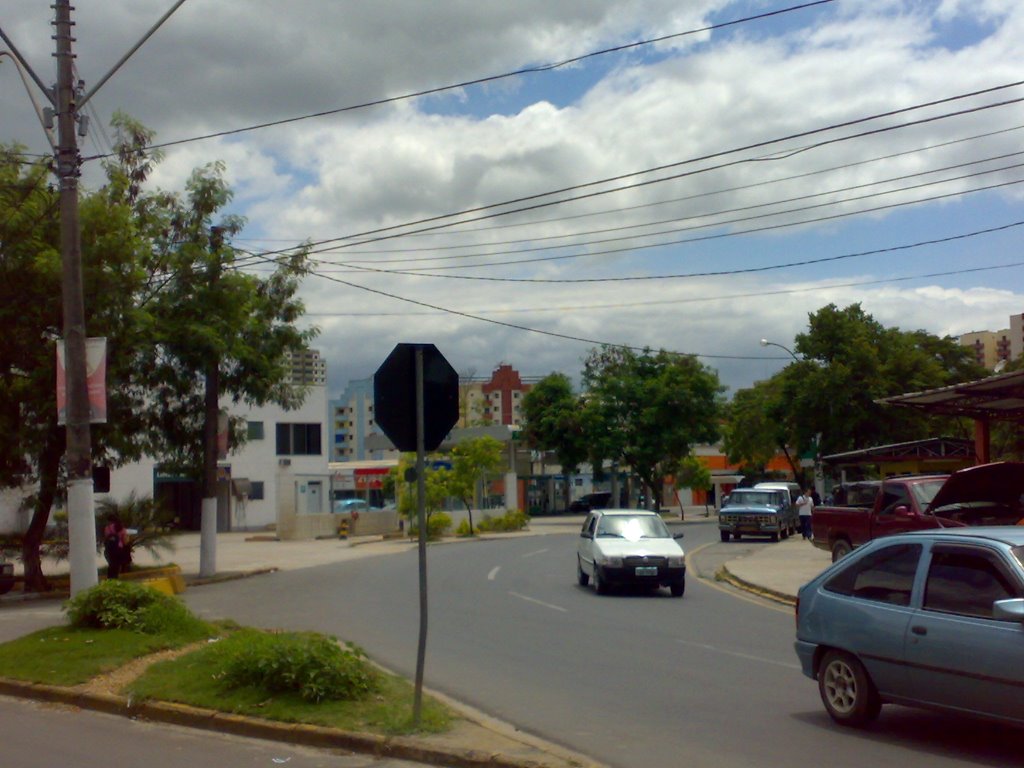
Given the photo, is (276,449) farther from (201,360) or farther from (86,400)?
(86,400)

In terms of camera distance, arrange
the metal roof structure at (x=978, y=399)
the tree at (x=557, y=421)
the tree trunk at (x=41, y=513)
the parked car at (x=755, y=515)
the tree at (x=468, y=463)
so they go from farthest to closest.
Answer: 1. the tree at (x=557, y=421)
2. the tree at (x=468, y=463)
3. the parked car at (x=755, y=515)
4. the tree trunk at (x=41, y=513)
5. the metal roof structure at (x=978, y=399)

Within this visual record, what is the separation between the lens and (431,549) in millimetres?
39969

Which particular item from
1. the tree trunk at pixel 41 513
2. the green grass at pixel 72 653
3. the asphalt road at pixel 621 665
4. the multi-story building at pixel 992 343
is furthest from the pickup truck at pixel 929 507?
the multi-story building at pixel 992 343

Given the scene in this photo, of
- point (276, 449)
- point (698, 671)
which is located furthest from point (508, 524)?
point (698, 671)

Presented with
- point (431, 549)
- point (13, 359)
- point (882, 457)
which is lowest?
point (431, 549)

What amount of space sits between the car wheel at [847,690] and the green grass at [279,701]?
9.93 ft

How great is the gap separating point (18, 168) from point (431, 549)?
20.6 meters

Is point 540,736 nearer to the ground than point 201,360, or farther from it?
nearer to the ground

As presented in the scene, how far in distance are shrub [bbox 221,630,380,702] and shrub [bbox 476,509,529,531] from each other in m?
42.6

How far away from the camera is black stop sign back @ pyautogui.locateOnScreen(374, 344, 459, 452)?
8828 millimetres

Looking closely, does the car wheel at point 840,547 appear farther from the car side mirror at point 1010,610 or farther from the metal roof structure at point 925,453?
the car side mirror at point 1010,610

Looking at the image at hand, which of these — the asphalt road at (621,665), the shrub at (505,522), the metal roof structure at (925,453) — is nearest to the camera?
the asphalt road at (621,665)

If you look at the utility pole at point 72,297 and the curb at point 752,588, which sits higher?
the utility pole at point 72,297

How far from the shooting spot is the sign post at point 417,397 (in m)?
8.79
